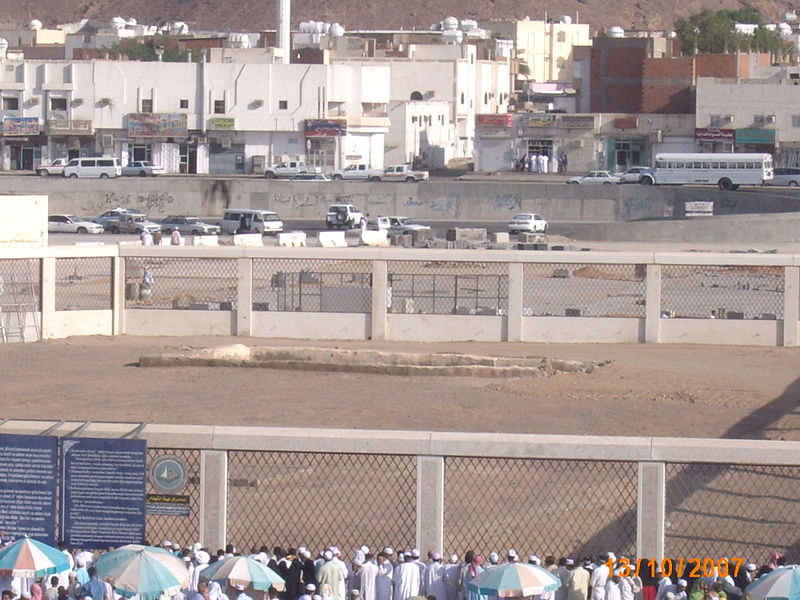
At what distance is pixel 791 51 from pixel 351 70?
143 feet

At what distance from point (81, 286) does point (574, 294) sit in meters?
12.0

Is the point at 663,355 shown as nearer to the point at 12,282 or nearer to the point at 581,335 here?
the point at 581,335

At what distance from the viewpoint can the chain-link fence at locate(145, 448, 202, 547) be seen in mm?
12727

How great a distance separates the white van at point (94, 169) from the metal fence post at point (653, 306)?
1770 inches

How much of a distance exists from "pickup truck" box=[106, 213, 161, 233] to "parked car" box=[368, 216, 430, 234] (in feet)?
29.2

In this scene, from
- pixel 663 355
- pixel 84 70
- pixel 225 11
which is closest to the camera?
pixel 663 355

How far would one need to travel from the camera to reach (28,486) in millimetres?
12422

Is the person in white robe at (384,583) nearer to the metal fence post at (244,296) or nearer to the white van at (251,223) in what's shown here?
the metal fence post at (244,296)

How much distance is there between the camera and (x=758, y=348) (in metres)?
31.5

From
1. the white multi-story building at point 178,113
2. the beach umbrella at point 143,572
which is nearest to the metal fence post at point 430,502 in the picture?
the beach umbrella at point 143,572

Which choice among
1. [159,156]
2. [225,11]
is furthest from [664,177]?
[225,11]

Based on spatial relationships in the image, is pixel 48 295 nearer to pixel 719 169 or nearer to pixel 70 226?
pixel 70 226

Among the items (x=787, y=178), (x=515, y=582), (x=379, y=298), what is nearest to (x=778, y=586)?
(x=515, y=582)

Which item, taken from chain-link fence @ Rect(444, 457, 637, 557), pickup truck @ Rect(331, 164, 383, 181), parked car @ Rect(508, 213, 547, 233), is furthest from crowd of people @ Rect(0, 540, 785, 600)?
pickup truck @ Rect(331, 164, 383, 181)
